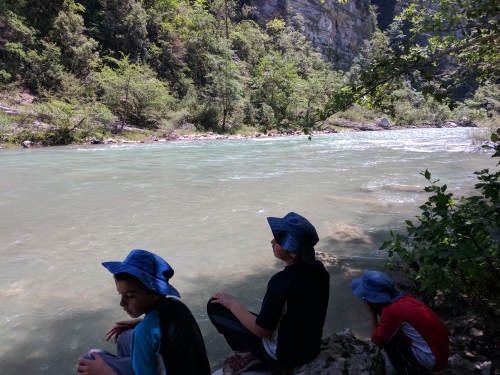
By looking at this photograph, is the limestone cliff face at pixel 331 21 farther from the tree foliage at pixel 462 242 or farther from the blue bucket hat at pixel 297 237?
the blue bucket hat at pixel 297 237

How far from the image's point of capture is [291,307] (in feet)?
6.57

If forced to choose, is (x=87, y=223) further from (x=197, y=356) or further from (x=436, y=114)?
(x=436, y=114)

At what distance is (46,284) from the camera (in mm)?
4273

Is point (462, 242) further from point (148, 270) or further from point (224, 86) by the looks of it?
point (224, 86)

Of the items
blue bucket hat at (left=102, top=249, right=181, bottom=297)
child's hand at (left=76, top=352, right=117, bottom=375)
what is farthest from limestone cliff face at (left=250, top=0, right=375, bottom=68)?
child's hand at (left=76, top=352, right=117, bottom=375)

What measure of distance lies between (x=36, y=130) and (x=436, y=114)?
157ft

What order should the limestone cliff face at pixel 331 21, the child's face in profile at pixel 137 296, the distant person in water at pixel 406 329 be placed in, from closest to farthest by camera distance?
the child's face in profile at pixel 137 296 < the distant person in water at pixel 406 329 < the limestone cliff face at pixel 331 21

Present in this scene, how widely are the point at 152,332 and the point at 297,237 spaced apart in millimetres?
879

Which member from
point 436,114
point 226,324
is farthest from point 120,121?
point 436,114

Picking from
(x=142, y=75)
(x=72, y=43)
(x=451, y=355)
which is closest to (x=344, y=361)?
(x=451, y=355)

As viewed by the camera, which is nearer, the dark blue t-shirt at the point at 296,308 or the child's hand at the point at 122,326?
the dark blue t-shirt at the point at 296,308

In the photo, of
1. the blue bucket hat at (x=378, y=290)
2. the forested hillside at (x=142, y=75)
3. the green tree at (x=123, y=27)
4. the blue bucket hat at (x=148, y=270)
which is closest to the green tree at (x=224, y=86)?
the forested hillside at (x=142, y=75)

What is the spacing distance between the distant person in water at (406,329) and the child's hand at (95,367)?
135 cm

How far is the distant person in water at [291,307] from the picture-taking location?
6.56 feet
